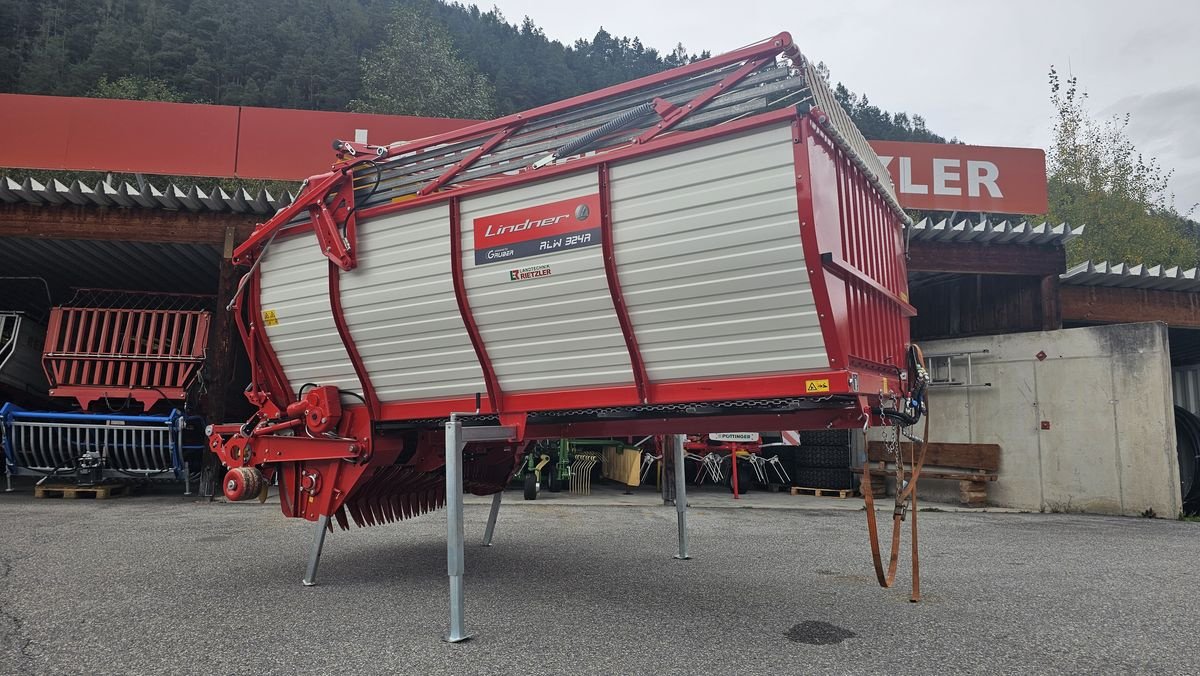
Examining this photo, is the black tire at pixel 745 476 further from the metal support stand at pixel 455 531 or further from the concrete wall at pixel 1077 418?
the metal support stand at pixel 455 531

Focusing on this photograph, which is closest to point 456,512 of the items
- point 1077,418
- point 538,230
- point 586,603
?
point 586,603

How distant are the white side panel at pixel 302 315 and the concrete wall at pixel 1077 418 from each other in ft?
30.4

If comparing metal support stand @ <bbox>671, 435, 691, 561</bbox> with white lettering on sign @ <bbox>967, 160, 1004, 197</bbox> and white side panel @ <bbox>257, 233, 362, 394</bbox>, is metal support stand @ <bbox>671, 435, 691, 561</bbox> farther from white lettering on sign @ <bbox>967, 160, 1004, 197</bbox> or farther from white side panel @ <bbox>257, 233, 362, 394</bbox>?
white lettering on sign @ <bbox>967, 160, 1004, 197</bbox>

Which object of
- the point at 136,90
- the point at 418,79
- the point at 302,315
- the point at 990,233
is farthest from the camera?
the point at 136,90

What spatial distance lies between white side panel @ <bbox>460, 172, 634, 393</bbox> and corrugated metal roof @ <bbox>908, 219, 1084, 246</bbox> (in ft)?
26.2

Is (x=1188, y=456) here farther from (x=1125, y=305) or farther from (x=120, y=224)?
(x=120, y=224)

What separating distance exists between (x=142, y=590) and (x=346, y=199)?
2786mm

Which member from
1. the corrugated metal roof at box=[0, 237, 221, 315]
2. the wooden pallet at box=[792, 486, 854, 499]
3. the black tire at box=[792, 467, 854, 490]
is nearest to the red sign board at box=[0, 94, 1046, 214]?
the corrugated metal roof at box=[0, 237, 221, 315]

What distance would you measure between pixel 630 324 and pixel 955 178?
11856 mm

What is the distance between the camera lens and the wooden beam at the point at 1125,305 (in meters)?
11.2

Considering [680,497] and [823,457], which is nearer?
[680,497]

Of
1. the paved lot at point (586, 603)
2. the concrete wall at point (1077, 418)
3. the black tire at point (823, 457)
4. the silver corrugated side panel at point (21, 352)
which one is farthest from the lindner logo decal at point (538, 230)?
the silver corrugated side panel at point (21, 352)

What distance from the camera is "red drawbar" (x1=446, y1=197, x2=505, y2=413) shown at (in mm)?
3996

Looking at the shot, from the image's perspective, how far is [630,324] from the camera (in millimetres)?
3611
